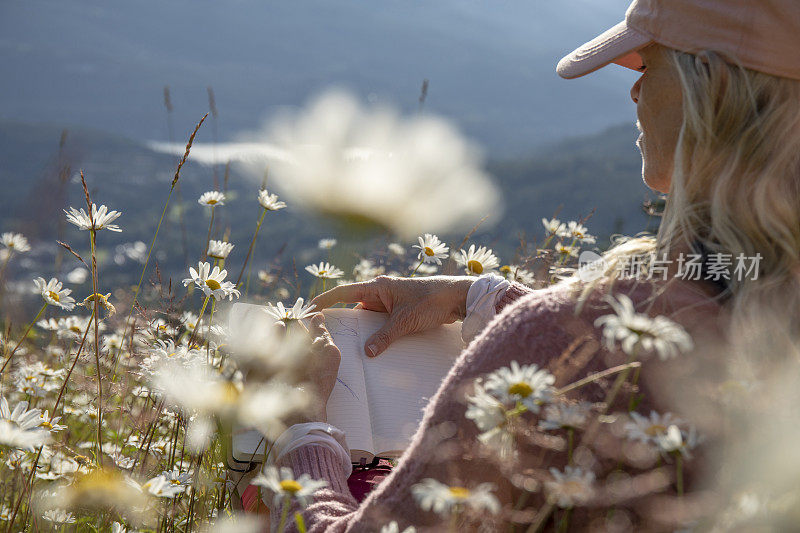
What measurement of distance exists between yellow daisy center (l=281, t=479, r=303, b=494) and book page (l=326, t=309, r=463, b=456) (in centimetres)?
75

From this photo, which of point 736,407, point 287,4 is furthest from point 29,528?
point 287,4

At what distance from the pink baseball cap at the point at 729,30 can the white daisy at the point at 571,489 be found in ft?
2.29

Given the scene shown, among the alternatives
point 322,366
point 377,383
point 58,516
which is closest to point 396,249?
point 377,383

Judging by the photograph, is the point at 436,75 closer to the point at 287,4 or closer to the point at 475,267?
the point at 287,4

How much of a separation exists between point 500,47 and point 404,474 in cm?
8191

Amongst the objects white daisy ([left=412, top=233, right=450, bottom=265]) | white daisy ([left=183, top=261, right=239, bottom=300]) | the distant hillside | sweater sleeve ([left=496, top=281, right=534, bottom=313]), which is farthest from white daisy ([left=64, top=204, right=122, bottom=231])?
white daisy ([left=412, top=233, right=450, bottom=265])

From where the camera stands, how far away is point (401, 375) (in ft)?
5.71

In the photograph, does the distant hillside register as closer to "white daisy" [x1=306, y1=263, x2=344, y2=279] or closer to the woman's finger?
"white daisy" [x1=306, y1=263, x2=344, y2=279]

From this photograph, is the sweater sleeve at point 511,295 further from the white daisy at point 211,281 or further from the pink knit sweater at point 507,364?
the pink knit sweater at point 507,364

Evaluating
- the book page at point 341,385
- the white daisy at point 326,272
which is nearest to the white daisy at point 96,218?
the book page at point 341,385

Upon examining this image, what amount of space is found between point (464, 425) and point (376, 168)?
8.07ft

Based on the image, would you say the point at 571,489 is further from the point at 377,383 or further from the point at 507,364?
the point at 377,383

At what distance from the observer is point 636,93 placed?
1.30m

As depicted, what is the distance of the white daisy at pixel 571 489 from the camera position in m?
0.68
